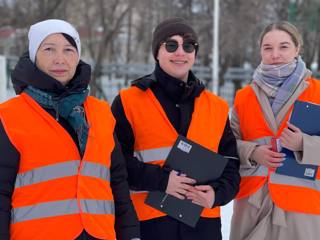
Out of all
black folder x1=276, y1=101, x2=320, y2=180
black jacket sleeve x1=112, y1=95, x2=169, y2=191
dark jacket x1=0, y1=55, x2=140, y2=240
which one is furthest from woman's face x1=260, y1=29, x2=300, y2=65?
Result: dark jacket x1=0, y1=55, x2=140, y2=240

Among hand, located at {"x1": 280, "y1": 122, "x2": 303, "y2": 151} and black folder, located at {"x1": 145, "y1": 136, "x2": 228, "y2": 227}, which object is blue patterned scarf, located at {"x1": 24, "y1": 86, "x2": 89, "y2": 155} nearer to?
black folder, located at {"x1": 145, "y1": 136, "x2": 228, "y2": 227}

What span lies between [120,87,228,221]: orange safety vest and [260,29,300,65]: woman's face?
21.9 inches

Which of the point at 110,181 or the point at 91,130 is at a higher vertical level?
the point at 91,130

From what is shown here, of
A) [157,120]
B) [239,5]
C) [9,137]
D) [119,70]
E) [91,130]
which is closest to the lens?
[9,137]

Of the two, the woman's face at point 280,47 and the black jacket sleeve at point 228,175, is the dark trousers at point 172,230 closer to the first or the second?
the black jacket sleeve at point 228,175

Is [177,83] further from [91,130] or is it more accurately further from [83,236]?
[83,236]

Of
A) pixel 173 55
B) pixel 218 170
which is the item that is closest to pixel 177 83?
pixel 173 55

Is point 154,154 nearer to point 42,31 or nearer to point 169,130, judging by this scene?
point 169,130

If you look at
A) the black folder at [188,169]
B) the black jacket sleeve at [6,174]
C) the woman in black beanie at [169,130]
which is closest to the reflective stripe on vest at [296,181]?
the woman in black beanie at [169,130]

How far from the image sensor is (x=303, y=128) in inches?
118

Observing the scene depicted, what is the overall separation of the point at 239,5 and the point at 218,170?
58.2 ft

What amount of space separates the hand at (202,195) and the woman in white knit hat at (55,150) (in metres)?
0.48

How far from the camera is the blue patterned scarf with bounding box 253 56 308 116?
122 inches

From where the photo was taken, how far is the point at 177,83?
2.89 meters
